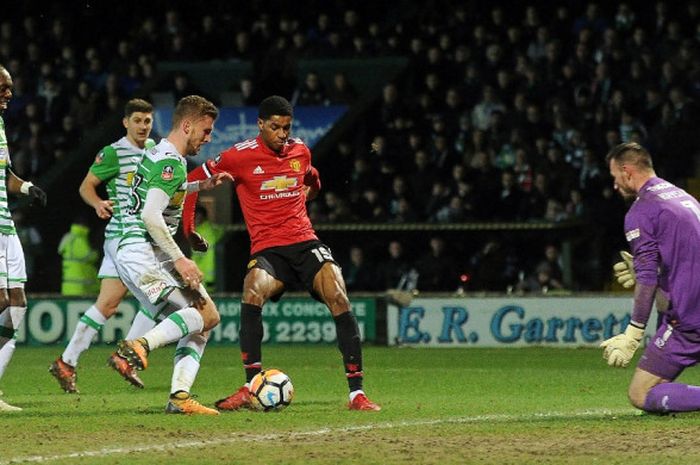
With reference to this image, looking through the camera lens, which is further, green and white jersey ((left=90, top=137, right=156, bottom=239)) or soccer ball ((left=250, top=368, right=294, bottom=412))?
green and white jersey ((left=90, top=137, right=156, bottom=239))

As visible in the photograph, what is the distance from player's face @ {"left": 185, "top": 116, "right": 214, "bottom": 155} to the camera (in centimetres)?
990

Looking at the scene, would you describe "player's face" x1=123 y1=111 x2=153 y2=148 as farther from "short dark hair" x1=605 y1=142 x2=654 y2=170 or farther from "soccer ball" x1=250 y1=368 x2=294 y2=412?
"short dark hair" x1=605 y1=142 x2=654 y2=170

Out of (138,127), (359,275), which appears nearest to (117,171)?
(138,127)

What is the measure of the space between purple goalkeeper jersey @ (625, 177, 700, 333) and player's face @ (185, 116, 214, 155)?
9.18 ft

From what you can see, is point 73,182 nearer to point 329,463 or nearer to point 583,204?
point 583,204

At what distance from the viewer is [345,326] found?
10.4 meters

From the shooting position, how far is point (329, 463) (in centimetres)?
761

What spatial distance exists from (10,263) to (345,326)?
7.78 feet

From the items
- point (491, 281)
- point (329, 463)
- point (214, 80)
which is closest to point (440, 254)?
point (491, 281)

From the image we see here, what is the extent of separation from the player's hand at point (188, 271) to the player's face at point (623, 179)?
267cm

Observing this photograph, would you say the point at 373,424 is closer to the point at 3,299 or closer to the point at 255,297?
the point at 255,297

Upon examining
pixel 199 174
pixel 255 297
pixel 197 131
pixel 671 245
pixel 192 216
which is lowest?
pixel 255 297

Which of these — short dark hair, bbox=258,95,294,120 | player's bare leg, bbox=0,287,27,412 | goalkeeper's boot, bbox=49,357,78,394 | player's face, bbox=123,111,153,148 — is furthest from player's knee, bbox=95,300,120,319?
short dark hair, bbox=258,95,294,120

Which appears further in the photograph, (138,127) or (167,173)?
(138,127)
